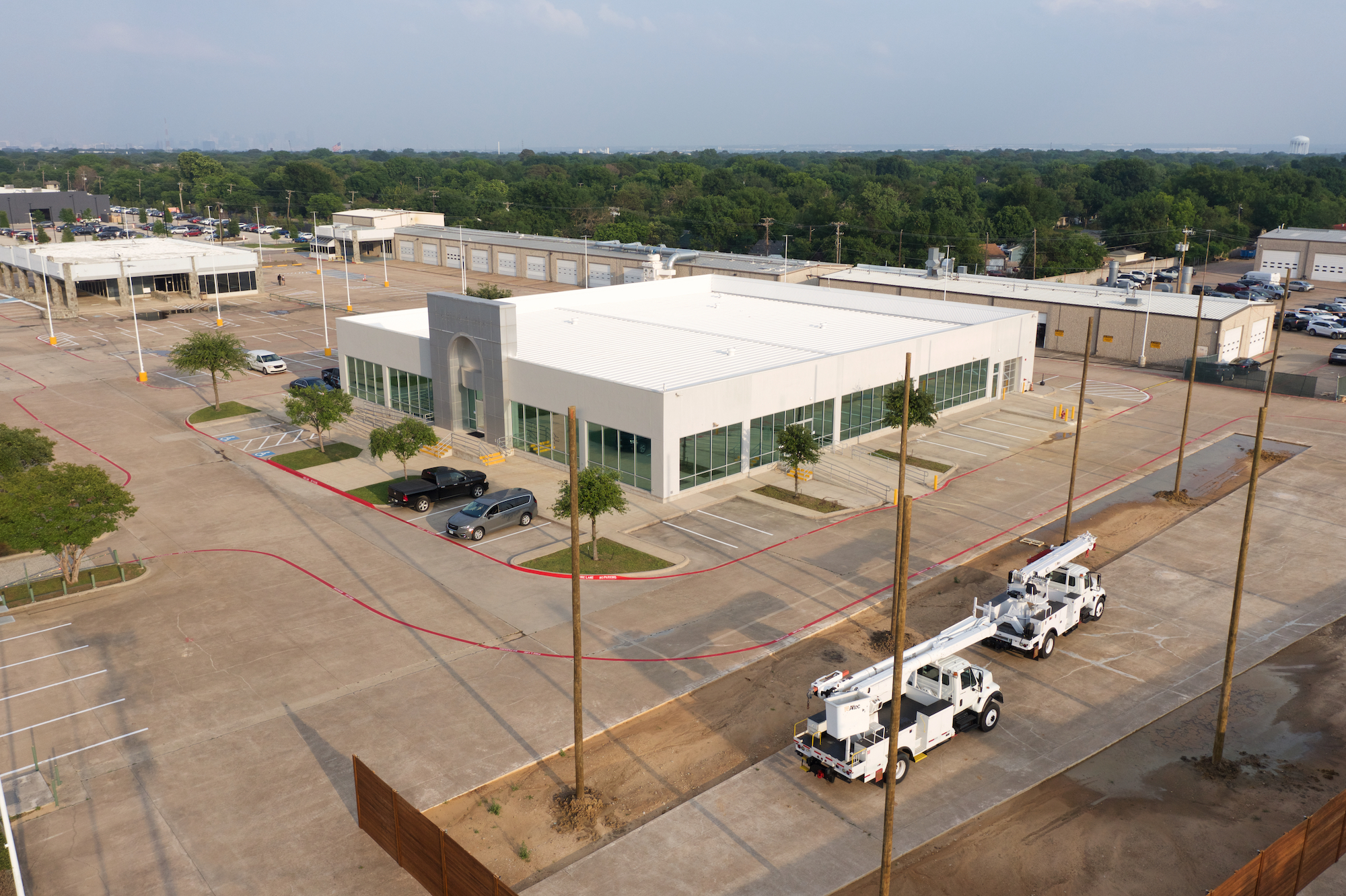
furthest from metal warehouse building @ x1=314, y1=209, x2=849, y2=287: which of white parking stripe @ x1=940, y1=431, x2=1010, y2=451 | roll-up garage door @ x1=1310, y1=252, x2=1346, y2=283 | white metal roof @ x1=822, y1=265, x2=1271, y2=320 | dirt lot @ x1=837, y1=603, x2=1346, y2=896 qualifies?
dirt lot @ x1=837, y1=603, x2=1346, y2=896

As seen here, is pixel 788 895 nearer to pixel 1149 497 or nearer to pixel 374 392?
pixel 1149 497

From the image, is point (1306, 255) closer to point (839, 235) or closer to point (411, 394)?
point (839, 235)

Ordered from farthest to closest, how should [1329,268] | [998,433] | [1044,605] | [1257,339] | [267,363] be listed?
[1329,268], [1257,339], [267,363], [998,433], [1044,605]

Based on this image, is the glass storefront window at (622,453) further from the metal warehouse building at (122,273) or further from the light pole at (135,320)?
the metal warehouse building at (122,273)

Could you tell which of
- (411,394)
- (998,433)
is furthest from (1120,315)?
(411,394)

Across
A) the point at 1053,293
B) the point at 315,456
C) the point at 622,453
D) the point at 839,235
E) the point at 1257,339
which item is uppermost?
the point at 839,235

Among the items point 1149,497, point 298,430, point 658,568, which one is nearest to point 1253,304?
point 1149,497

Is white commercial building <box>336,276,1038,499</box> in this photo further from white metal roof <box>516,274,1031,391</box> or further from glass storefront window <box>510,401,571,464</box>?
white metal roof <box>516,274,1031,391</box>
